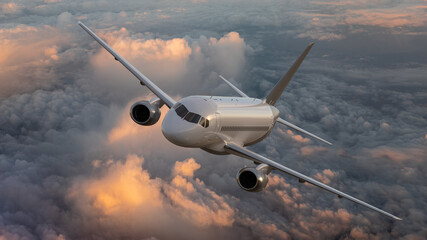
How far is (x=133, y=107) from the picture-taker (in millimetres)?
33375

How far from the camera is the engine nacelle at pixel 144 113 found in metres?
33.2

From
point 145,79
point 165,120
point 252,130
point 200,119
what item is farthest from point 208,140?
point 145,79

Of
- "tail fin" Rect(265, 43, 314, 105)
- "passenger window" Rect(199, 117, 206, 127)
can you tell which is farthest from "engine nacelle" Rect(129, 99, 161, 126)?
"tail fin" Rect(265, 43, 314, 105)

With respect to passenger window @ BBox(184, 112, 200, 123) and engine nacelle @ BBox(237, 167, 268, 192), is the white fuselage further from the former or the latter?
engine nacelle @ BBox(237, 167, 268, 192)

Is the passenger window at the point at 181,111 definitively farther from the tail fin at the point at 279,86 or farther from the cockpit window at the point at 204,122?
the tail fin at the point at 279,86

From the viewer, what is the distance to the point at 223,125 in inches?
1192

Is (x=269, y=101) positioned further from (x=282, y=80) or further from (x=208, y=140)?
(x=208, y=140)

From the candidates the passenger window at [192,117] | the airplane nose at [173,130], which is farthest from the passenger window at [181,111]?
the airplane nose at [173,130]

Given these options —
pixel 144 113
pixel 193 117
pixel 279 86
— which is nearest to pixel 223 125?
pixel 193 117

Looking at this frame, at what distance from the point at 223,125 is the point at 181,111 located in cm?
409

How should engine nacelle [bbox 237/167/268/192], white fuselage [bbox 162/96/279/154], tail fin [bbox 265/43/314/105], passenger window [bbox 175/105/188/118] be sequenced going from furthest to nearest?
tail fin [bbox 265/43/314/105] < passenger window [bbox 175/105/188/118] < white fuselage [bbox 162/96/279/154] < engine nacelle [bbox 237/167/268/192]

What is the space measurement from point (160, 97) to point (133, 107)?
3.22 m

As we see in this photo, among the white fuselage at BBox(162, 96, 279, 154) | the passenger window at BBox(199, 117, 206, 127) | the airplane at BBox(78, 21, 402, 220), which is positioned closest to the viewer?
the airplane at BBox(78, 21, 402, 220)

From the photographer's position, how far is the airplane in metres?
27.1
